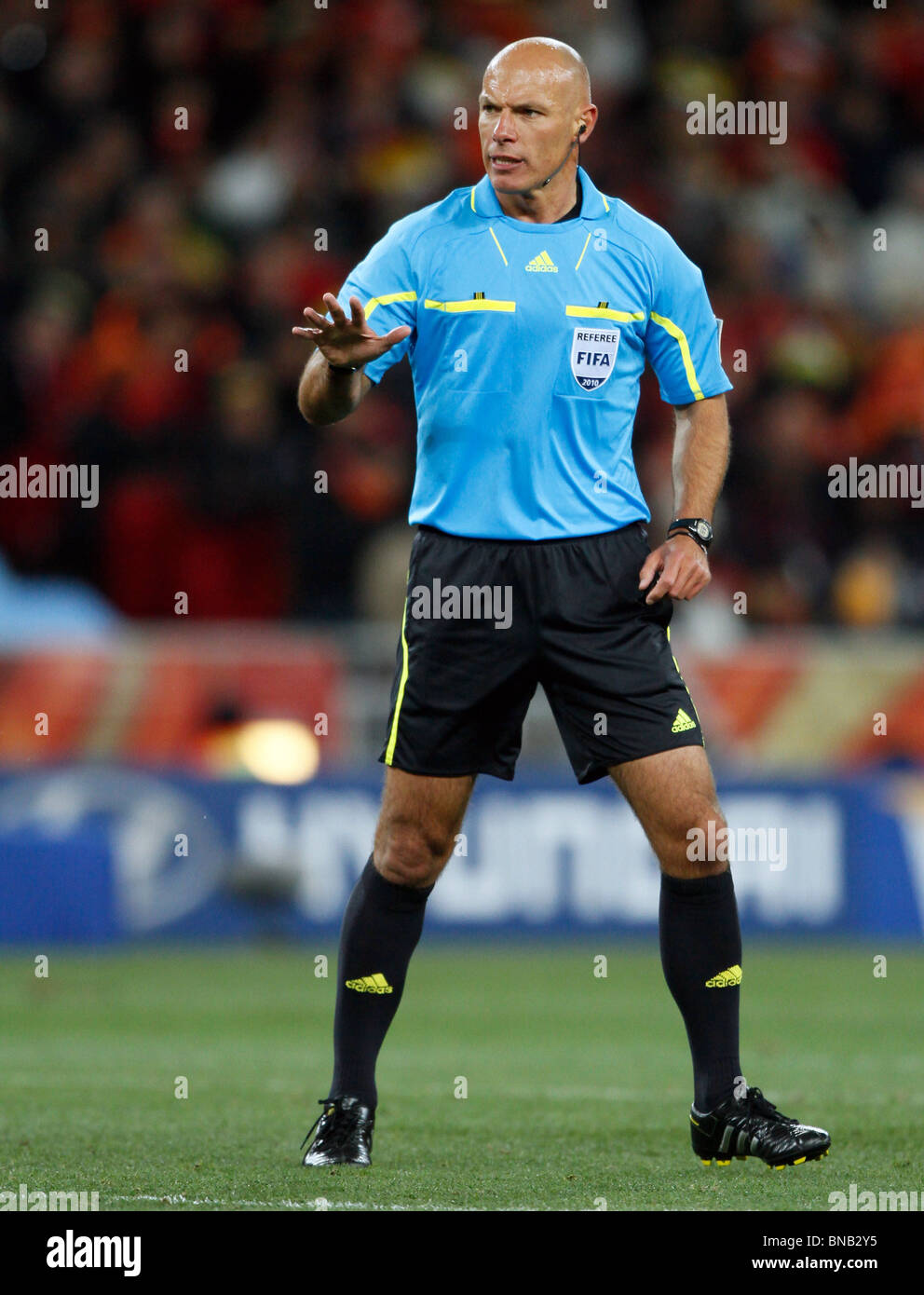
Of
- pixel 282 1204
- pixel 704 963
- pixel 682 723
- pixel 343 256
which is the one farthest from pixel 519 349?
pixel 343 256

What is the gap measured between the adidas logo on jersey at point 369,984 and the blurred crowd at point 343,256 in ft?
20.8

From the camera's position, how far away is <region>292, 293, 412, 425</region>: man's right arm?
473cm

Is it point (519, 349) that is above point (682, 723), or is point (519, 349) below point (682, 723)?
above

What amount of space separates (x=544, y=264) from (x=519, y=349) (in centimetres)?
22

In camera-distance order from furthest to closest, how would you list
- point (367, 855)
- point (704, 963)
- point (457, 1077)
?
point (367, 855) → point (457, 1077) → point (704, 963)

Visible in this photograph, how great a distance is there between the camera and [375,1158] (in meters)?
5.14

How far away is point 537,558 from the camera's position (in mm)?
5062

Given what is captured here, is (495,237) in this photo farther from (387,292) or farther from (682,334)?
(682,334)

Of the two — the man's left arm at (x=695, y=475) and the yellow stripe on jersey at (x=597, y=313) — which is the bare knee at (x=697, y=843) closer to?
the man's left arm at (x=695, y=475)

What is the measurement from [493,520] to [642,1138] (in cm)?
164

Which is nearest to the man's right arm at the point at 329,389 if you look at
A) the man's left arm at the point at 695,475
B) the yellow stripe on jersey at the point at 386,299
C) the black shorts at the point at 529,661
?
the yellow stripe on jersey at the point at 386,299

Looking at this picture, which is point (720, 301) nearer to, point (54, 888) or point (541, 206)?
point (54, 888)

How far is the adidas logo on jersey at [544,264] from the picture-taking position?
506 cm

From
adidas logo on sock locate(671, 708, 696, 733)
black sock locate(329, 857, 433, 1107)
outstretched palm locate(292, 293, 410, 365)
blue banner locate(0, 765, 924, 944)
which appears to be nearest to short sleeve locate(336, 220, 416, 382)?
outstretched palm locate(292, 293, 410, 365)
